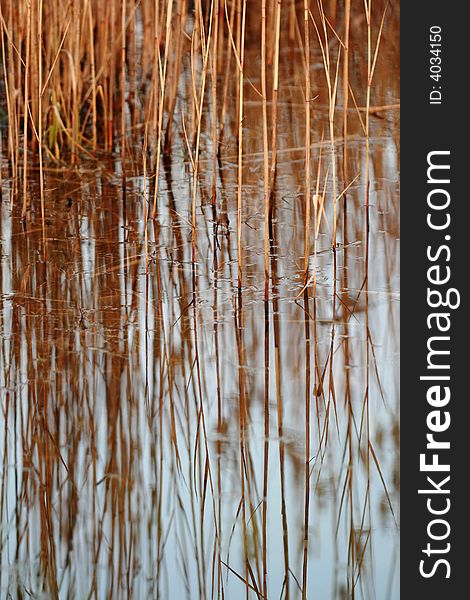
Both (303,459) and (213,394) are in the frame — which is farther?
(213,394)

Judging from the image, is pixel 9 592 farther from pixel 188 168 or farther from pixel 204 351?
pixel 188 168

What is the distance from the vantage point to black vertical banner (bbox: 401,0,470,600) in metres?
2.11

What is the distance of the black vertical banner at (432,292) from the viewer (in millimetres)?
2113

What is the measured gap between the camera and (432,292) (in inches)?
98.2

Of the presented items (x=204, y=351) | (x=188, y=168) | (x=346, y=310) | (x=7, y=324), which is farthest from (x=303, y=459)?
(x=188, y=168)

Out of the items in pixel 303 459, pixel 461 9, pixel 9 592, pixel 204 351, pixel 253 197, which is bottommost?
pixel 9 592

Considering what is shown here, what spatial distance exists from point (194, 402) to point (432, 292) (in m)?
0.58

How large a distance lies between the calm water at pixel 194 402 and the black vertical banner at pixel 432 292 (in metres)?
0.06

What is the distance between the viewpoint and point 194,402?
255 centimetres

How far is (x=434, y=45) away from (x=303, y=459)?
3.83 ft

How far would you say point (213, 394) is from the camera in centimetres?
258

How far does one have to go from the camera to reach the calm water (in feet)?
6.63

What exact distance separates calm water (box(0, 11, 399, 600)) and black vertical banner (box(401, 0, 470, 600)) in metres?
0.06

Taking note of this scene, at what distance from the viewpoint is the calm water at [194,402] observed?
202cm
